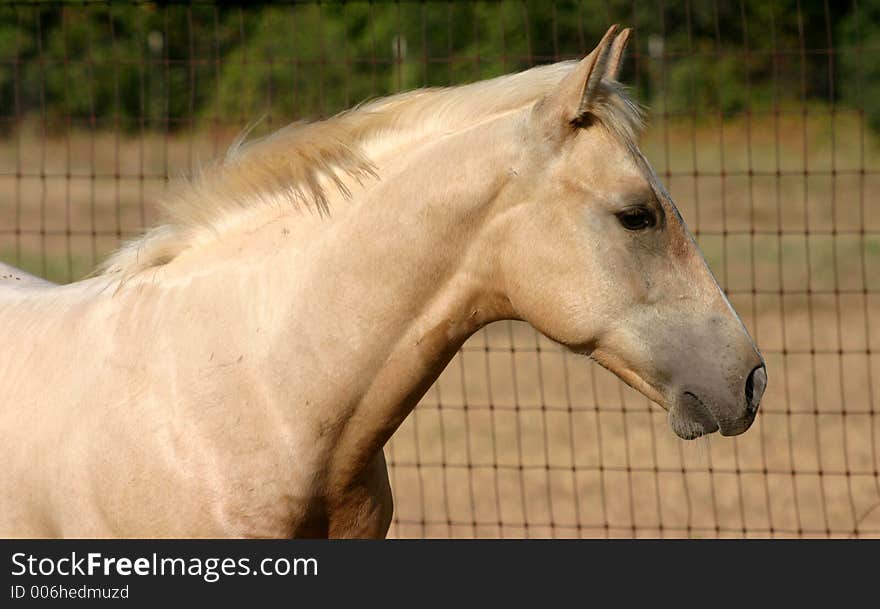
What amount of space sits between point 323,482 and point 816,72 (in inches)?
646

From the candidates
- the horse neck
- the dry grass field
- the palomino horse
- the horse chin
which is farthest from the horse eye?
the dry grass field

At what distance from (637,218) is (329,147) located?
68 cm

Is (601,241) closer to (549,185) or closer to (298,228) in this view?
(549,185)

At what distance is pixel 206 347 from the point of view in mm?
2490

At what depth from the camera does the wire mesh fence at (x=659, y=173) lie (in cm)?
529

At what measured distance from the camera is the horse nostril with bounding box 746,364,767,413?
240 centimetres

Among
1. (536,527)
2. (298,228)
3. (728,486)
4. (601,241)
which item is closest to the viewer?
(601,241)

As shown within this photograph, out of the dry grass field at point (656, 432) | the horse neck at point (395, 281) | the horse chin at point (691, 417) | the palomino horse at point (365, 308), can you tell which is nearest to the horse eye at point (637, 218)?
the palomino horse at point (365, 308)

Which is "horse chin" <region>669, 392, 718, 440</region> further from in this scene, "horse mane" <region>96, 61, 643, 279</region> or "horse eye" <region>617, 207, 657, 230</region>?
"horse mane" <region>96, 61, 643, 279</region>

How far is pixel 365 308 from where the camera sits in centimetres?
244

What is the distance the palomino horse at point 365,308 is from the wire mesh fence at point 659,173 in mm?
380

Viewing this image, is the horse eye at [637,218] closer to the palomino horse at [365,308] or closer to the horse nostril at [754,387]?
the palomino horse at [365,308]

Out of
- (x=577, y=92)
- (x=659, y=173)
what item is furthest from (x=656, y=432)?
(x=659, y=173)
